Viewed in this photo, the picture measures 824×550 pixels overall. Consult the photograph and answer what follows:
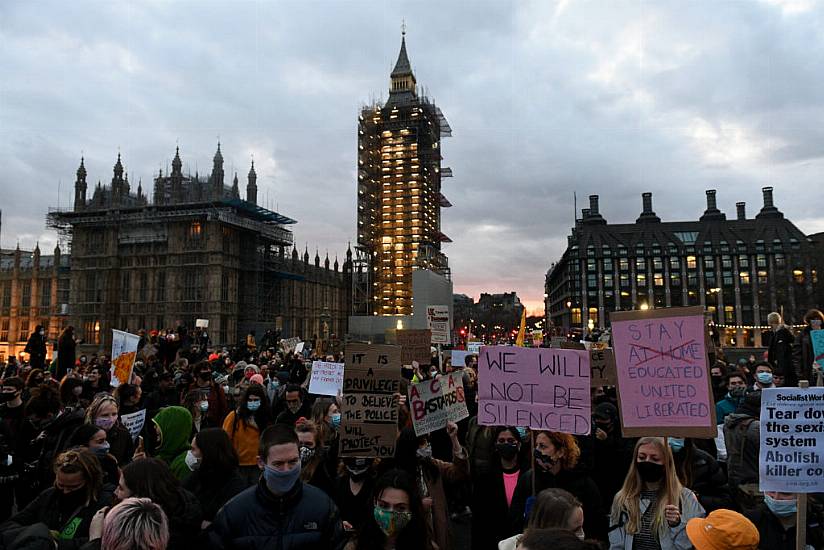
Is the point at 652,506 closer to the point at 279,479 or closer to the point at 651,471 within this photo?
the point at 651,471

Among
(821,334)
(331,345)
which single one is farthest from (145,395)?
(331,345)

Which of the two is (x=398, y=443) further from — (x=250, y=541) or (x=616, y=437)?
(x=616, y=437)

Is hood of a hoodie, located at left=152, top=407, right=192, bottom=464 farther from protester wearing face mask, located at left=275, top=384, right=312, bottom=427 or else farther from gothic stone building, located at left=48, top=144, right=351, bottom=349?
gothic stone building, located at left=48, top=144, right=351, bottom=349

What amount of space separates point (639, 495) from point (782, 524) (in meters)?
0.92

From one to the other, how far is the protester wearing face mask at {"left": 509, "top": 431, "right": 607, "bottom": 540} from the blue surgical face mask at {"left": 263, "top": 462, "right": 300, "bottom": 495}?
1.67 meters

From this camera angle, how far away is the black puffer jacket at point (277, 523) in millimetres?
3305

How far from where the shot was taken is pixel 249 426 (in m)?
6.06

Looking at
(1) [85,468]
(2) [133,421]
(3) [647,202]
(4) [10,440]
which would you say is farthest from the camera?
(3) [647,202]

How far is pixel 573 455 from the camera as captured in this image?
14.5ft

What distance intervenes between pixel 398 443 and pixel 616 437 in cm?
249

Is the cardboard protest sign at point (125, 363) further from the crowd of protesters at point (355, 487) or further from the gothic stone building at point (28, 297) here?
the gothic stone building at point (28, 297)

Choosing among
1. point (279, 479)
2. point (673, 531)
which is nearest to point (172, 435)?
point (279, 479)

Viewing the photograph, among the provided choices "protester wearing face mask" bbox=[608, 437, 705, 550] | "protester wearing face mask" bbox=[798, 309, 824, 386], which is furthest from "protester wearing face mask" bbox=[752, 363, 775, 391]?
"protester wearing face mask" bbox=[608, 437, 705, 550]

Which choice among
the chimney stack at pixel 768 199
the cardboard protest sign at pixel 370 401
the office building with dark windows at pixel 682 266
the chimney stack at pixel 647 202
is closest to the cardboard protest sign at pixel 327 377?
the cardboard protest sign at pixel 370 401
